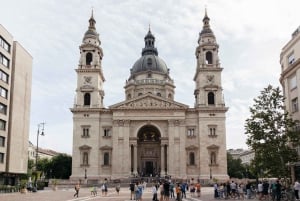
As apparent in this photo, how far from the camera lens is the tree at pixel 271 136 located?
30.2 metres

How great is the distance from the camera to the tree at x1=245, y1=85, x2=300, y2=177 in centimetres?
3017

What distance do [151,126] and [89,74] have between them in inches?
579

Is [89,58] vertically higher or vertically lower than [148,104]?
higher

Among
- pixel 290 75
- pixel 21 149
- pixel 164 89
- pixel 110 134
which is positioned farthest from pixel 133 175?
pixel 290 75

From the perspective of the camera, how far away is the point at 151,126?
6938cm

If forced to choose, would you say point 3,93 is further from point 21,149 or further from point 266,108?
point 266,108

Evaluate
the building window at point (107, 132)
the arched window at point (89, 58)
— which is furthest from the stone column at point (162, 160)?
the arched window at point (89, 58)

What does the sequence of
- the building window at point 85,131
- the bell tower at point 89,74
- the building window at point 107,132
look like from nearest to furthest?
the building window at point 85,131, the building window at point 107,132, the bell tower at point 89,74

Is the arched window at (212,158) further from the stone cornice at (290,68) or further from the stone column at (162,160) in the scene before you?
the stone cornice at (290,68)

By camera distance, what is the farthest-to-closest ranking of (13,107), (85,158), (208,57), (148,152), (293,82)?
(148,152) < (208,57) < (85,158) < (13,107) < (293,82)

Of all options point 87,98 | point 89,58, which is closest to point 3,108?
point 87,98

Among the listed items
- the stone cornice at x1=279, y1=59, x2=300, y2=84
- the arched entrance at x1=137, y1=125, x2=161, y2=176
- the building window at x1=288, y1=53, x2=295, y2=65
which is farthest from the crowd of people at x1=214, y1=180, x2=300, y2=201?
the arched entrance at x1=137, y1=125, x2=161, y2=176

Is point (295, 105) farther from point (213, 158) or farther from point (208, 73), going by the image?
point (208, 73)

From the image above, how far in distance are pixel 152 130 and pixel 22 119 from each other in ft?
83.9
